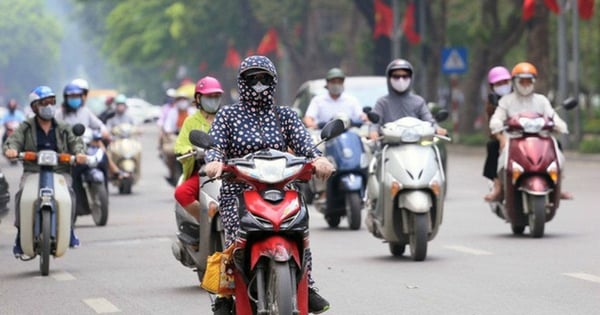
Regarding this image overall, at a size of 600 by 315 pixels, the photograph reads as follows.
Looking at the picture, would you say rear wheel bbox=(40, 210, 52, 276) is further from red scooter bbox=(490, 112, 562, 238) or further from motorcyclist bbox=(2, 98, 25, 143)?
motorcyclist bbox=(2, 98, 25, 143)

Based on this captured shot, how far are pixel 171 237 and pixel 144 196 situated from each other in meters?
8.51

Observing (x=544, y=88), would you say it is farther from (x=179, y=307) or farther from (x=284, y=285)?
(x=284, y=285)

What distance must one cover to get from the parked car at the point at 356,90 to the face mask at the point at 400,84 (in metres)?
7.44

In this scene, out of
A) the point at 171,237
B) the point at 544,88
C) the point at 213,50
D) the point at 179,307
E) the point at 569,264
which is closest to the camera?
the point at 179,307

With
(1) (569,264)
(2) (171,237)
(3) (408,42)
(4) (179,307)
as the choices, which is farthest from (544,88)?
(4) (179,307)

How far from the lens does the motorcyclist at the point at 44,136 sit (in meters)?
13.3

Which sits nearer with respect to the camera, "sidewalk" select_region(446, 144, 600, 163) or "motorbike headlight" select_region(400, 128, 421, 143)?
"motorbike headlight" select_region(400, 128, 421, 143)

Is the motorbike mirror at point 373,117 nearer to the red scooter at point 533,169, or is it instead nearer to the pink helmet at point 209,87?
the red scooter at point 533,169

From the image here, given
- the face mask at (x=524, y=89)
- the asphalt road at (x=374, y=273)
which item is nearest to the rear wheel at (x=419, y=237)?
the asphalt road at (x=374, y=273)

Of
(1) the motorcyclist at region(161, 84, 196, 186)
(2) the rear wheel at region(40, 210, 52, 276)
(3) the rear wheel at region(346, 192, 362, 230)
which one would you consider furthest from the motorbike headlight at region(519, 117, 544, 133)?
(1) the motorcyclist at region(161, 84, 196, 186)

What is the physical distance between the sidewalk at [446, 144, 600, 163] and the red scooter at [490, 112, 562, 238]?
56.9 ft

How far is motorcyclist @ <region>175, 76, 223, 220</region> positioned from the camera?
442 inches

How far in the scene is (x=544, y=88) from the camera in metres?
36.1

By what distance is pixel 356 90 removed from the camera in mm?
22344
